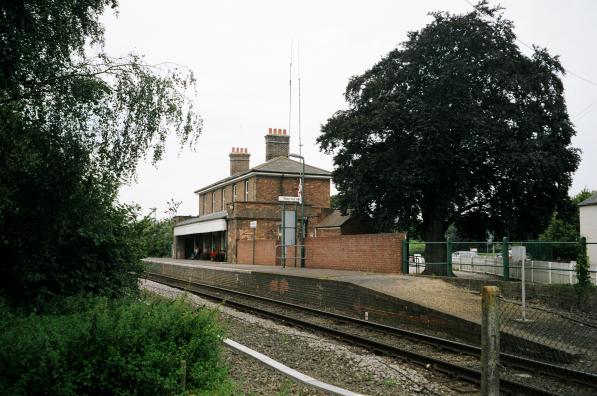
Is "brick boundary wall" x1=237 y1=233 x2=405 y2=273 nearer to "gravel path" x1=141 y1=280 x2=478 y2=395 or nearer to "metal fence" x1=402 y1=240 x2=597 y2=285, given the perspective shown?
"metal fence" x1=402 y1=240 x2=597 y2=285

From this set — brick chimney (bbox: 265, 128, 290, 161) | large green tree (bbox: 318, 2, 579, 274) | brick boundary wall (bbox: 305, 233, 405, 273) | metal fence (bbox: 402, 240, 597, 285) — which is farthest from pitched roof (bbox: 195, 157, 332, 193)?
metal fence (bbox: 402, 240, 597, 285)

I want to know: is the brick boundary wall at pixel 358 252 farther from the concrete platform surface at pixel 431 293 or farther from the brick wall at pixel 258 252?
the brick wall at pixel 258 252

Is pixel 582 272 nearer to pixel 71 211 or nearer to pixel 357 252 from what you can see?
pixel 357 252

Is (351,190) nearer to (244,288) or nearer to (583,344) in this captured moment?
(244,288)

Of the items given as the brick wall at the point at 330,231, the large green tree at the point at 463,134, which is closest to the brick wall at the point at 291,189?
the brick wall at the point at 330,231

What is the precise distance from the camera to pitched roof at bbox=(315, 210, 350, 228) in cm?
3200

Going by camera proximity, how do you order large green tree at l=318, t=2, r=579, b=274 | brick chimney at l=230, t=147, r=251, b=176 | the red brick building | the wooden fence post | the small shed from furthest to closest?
brick chimney at l=230, t=147, r=251, b=176
the red brick building
the small shed
large green tree at l=318, t=2, r=579, b=274
the wooden fence post

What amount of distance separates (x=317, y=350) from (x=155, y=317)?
434 centimetres

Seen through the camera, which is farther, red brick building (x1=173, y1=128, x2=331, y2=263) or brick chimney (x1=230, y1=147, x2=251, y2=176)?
brick chimney (x1=230, y1=147, x2=251, y2=176)

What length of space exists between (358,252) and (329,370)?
13423 mm

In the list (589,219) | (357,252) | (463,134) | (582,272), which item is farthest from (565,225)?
(582,272)

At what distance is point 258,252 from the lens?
32719 mm

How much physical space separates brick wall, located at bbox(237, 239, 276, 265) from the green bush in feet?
77.6

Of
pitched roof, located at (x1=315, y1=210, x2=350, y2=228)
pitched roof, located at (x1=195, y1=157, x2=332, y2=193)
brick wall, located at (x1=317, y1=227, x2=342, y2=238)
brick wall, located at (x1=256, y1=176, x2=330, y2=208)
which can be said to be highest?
pitched roof, located at (x1=195, y1=157, x2=332, y2=193)
